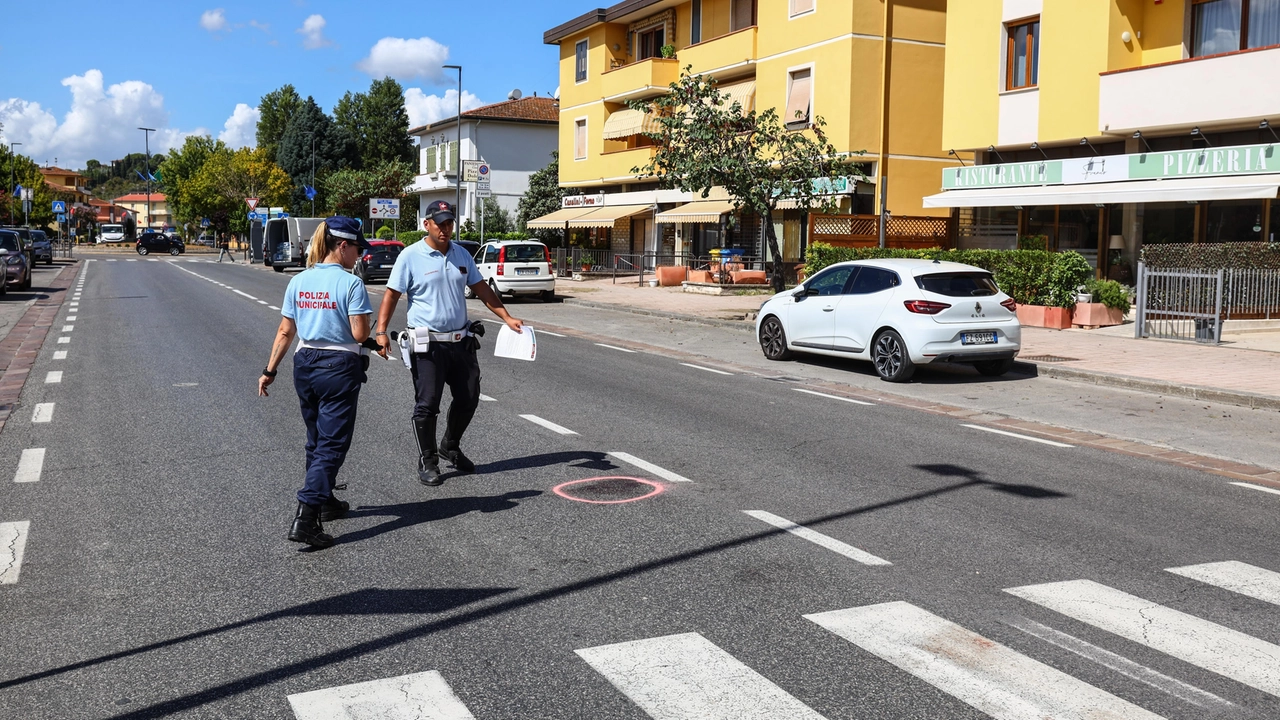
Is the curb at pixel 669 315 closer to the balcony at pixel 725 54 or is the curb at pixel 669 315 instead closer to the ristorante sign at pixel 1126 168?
the ristorante sign at pixel 1126 168

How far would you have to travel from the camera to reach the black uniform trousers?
762 centimetres

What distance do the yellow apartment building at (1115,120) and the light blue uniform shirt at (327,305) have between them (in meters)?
19.3

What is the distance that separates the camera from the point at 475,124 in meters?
62.8

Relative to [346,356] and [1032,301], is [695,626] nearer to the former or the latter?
[346,356]

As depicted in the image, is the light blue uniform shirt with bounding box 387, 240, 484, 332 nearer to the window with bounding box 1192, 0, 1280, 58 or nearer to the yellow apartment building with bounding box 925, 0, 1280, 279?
the yellow apartment building with bounding box 925, 0, 1280, 279

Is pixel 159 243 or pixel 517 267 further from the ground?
pixel 159 243

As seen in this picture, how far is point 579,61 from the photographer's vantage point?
50.3 meters

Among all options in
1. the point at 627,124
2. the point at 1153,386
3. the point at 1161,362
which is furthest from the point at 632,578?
the point at 627,124

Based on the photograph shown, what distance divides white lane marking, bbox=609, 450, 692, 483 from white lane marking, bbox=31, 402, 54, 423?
206 inches

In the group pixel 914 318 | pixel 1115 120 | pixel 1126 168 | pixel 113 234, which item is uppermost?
pixel 1115 120

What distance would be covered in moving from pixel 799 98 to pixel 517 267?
1158cm

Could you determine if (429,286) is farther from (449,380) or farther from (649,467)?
(649,467)

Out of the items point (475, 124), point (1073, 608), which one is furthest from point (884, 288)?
point (475, 124)

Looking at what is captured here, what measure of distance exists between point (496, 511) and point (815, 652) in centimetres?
284
